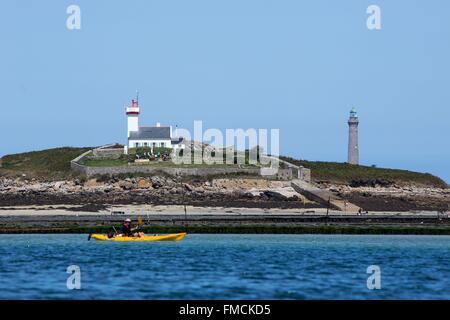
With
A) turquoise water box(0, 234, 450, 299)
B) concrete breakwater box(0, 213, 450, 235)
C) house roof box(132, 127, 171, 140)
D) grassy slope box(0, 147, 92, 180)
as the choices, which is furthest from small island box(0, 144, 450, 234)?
turquoise water box(0, 234, 450, 299)

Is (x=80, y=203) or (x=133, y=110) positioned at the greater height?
(x=133, y=110)

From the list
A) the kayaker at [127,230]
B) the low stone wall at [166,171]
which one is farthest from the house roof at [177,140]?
the kayaker at [127,230]

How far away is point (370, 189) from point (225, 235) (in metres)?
34.2

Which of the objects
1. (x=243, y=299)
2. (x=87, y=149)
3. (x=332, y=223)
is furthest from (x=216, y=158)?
(x=243, y=299)

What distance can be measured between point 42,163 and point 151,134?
1295 cm

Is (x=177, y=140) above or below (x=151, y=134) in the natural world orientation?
below

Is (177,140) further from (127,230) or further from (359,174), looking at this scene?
(127,230)

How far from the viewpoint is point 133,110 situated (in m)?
126

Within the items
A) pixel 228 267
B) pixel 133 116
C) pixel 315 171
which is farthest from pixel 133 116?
pixel 228 267

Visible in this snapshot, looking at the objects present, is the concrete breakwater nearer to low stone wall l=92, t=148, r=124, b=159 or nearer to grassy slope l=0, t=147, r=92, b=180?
grassy slope l=0, t=147, r=92, b=180

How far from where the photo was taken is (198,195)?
10506cm

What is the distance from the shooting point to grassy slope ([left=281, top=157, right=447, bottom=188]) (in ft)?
389
